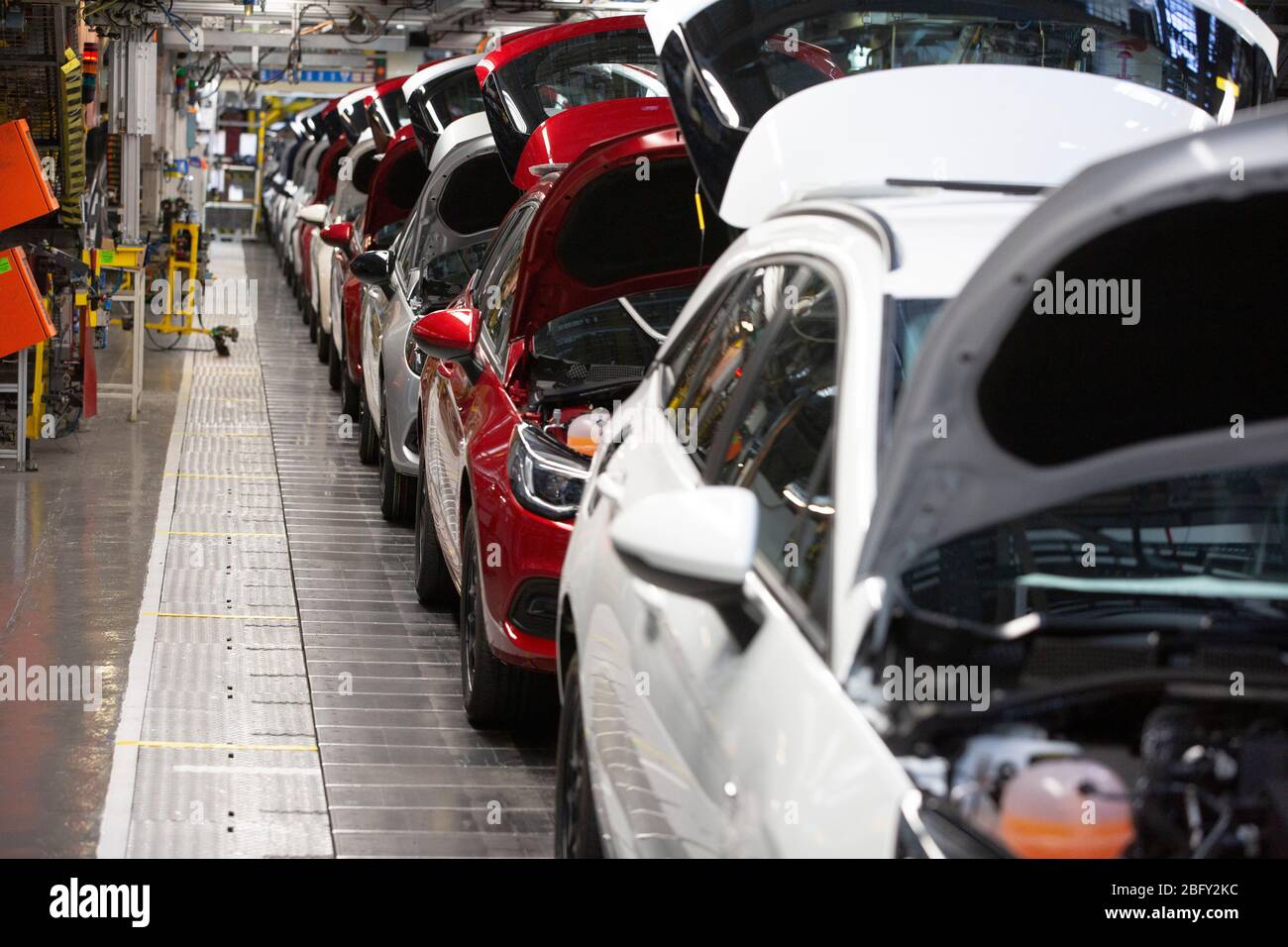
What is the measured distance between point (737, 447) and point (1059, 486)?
3.42ft

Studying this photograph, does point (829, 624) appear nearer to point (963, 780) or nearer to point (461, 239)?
point (963, 780)

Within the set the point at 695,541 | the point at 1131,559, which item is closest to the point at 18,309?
the point at 1131,559

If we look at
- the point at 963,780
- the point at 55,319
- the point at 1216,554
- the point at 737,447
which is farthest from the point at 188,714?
the point at 55,319

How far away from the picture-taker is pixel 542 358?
5.61 metres

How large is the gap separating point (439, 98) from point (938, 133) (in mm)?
6000

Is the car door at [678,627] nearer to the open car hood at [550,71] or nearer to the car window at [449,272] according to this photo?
the open car hood at [550,71]

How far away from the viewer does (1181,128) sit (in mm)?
3713

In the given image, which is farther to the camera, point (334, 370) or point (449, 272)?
point (334, 370)

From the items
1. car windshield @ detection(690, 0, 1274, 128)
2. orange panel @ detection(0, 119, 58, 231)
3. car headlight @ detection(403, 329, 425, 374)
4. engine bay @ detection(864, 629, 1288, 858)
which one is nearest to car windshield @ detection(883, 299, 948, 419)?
engine bay @ detection(864, 629, 1288, 858)

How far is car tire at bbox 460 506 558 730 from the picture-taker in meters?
5.15

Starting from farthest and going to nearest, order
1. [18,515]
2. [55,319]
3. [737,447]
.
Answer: [55,319] → [18,515] → [737,447]

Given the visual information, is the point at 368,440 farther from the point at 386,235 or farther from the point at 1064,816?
the point at 1064,816

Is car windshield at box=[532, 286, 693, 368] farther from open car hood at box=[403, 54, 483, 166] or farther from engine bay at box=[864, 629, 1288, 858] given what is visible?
engine bay at box=[864, 629, 1288, 858]

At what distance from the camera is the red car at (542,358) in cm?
488
